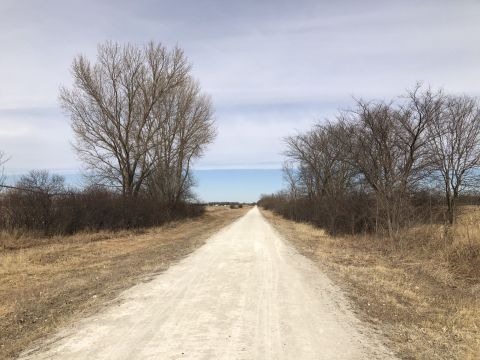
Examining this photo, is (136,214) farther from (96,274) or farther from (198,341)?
(198,341)

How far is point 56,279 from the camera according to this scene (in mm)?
10516

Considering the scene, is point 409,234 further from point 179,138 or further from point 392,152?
point 179,138

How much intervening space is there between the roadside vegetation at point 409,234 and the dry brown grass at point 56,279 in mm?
4849

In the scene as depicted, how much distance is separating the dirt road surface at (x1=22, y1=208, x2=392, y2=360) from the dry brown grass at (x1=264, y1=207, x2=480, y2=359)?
51 cm

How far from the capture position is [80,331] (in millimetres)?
6004

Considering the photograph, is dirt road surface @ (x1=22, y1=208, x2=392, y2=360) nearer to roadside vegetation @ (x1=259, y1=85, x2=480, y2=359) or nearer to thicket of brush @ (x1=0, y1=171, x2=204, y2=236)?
roadside vegetation @ (x1=259, y1=85, x2=480, y2=359)

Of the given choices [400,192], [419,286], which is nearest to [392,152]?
[400,192]

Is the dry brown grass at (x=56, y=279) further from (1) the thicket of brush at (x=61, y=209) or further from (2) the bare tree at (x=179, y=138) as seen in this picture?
(2) the bare tree at (x=179, y=138)

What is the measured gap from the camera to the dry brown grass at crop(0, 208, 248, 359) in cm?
668

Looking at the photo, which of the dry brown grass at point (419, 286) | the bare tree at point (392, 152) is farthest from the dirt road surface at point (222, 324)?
the bare tree at point (392, 152)

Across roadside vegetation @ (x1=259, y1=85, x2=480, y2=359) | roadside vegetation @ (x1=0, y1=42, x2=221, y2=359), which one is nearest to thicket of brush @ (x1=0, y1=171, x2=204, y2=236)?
roadside vegetation @ (x1=0, y1=42, x2=221, y2=359)

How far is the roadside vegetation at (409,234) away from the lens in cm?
682

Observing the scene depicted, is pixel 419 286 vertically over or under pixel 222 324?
under

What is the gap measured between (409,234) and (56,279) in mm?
12103
